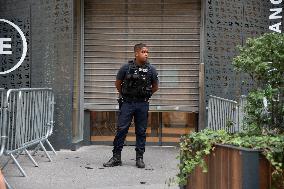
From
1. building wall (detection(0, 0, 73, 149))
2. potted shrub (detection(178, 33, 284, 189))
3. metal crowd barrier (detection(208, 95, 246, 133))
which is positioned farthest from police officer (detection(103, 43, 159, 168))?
potted shrub (detection(178, 33, 284, 189))

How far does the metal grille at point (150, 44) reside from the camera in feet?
32.3

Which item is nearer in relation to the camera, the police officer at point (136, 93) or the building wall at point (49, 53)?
the police officer at point (136, 93)

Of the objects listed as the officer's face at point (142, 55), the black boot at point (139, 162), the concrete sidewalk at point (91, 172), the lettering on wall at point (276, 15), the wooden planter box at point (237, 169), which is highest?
the lettering on wall at point (276, 15)

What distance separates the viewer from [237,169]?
3717 millimetres

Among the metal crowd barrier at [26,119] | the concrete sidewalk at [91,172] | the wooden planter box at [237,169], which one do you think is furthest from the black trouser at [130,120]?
the wooden planter box at [237,169]

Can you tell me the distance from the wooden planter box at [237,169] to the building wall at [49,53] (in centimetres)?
560

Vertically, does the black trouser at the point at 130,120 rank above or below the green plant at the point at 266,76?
below

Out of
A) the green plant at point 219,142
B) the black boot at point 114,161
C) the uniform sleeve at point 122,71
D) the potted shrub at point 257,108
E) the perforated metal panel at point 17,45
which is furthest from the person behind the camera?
the perforated metal panel at point 17,45

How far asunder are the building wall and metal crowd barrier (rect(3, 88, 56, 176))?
0.59 m

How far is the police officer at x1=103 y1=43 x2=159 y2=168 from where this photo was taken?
24.7ft

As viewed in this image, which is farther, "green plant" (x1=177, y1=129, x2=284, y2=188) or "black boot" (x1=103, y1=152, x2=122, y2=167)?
"black boot" (x1=103, y1=152, x2=122, y2=167)

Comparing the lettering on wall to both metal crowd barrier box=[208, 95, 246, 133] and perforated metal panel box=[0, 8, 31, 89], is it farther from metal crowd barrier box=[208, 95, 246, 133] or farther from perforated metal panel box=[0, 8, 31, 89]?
perforated metal panel box=[0, 8, 31, 89]

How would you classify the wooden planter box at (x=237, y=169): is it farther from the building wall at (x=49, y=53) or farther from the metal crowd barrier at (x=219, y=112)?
the building wall at (x=49, y=53)

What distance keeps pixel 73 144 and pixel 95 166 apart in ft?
5.59
